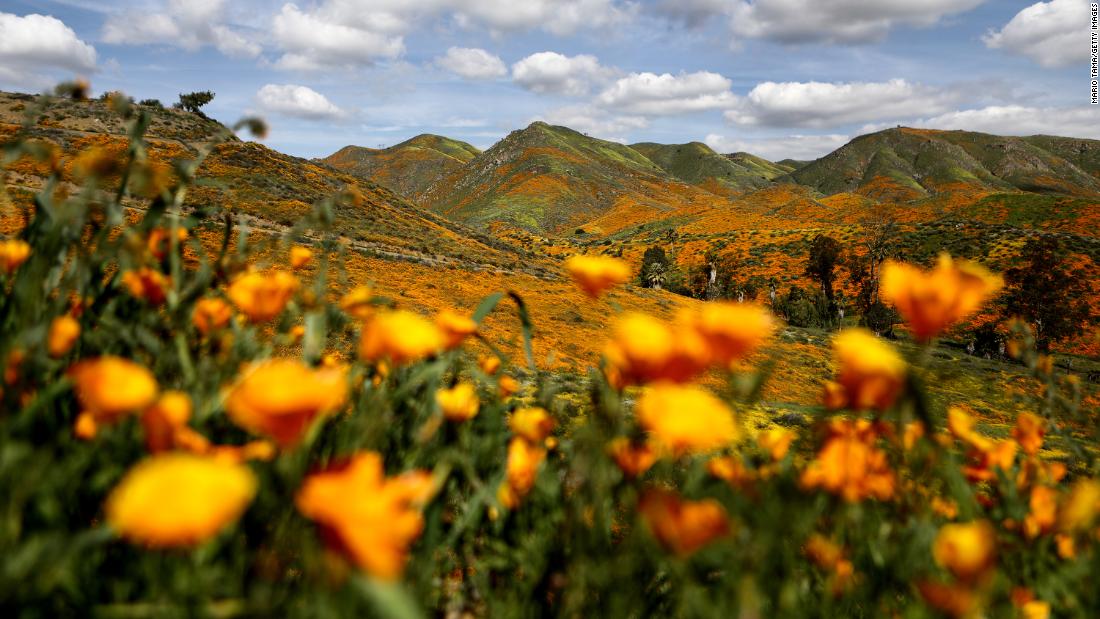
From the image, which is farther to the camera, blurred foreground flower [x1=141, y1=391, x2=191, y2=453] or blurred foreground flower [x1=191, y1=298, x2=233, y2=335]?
blurred foreground flower [x1=191, y1=298, x2=233, y2=335]

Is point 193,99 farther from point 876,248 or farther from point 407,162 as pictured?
point 407,162

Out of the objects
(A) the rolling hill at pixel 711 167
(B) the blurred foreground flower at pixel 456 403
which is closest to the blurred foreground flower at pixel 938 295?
(B) the blurred foreground flower at pixel 456 403

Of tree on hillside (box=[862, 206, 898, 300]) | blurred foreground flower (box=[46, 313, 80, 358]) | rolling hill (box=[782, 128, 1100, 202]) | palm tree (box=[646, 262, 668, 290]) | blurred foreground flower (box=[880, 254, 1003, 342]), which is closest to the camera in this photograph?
blurred foreground flower (box=[880, 254, 1003, 342])

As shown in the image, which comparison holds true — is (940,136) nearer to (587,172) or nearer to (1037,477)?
(587,172)

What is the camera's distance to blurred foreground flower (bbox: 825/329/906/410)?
2.04 ft

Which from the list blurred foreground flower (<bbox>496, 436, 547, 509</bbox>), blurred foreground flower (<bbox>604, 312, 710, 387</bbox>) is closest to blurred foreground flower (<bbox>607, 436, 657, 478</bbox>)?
blurred foreground flower (<bbox>604, 312, 710, 387</bbox>)

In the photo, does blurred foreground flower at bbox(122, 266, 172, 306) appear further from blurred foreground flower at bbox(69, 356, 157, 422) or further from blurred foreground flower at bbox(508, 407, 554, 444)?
blurred foreground flower at bbox(508, 407, 554, 444)

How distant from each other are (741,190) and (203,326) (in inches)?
4602

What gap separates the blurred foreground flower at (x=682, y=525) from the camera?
1.90ft

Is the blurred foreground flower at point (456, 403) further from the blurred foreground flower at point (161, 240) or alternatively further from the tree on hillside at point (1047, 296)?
the tree on hillside at point (1047, 296)

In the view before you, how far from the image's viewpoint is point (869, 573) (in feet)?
3.01

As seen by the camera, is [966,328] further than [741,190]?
No

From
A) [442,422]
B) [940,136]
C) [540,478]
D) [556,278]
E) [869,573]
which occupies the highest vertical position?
[940,136]

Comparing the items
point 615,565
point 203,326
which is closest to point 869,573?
point 615,565
